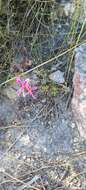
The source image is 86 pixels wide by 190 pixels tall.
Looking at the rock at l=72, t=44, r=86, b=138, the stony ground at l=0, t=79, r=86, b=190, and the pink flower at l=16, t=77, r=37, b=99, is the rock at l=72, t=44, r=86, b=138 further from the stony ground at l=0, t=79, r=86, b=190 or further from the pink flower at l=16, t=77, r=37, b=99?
the pink flower at l=16, t=77, r=37, b=99

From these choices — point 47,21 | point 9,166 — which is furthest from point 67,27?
point 9,166

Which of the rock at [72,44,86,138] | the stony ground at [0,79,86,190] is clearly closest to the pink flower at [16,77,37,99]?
the stony ground at [0,79,86,190]

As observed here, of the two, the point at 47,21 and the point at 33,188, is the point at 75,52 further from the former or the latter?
the point at 33,188

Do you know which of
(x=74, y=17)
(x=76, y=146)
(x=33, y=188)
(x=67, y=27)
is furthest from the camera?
(x=67, y=27)

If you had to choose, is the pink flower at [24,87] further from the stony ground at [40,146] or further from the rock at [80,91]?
the rock at [80,91]

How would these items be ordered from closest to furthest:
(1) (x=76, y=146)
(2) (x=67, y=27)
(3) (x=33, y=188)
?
(3) (x=33, y=188)
(1) (x=76, y=146)
(2) (x=67, y=27)

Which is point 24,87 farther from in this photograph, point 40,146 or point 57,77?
point 40,146
